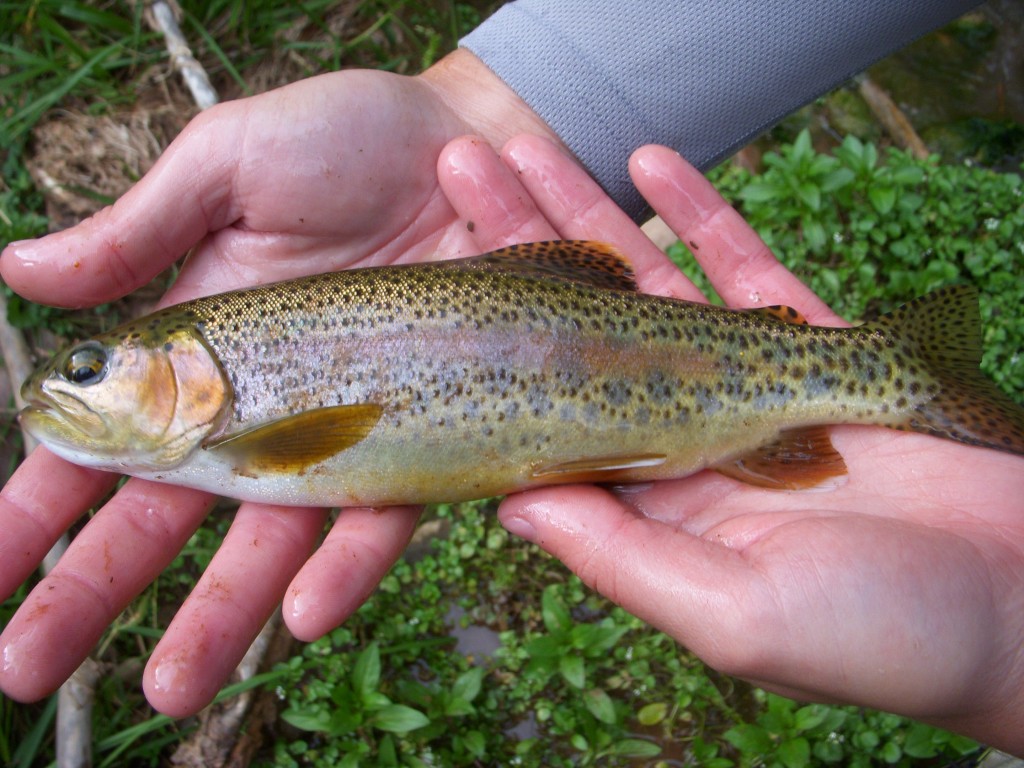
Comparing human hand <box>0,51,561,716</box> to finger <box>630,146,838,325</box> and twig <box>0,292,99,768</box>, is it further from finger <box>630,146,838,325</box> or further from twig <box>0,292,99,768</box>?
twig <box>0,292,99,768</box>

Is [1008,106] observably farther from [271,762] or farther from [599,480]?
[271,762]

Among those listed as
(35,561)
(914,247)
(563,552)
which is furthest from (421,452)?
(914,247)

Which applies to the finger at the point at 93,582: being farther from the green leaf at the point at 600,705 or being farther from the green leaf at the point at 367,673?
the green leaf at the point at 600,705

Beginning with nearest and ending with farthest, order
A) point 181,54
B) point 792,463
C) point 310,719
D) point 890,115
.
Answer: point 792,463 < point 310,719 < point 181,54 < point 890,115

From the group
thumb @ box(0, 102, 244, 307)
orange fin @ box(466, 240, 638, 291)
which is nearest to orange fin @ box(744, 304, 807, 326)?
orange fin @ box(466, 240, 638, 291)

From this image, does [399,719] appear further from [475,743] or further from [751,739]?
[751,739]

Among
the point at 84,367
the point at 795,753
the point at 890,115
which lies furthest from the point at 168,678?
the point at 890,115

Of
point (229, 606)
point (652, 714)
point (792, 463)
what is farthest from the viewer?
point (652, 714)

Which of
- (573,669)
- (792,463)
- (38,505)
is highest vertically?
(38,505)
